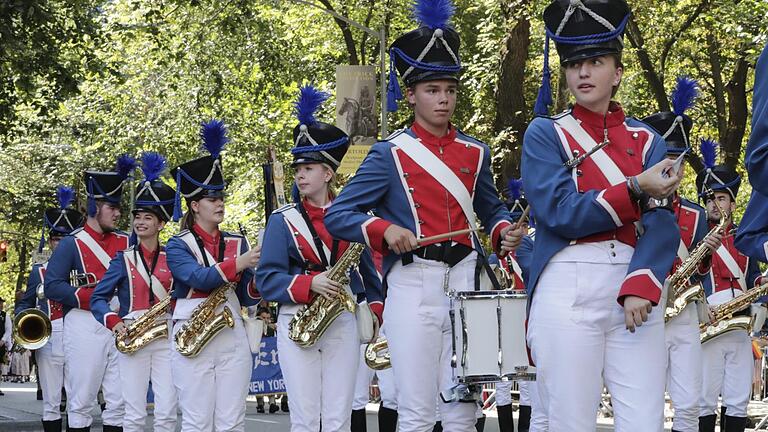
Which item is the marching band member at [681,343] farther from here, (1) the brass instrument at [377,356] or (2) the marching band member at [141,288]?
(2) the marching band member at [141,288]

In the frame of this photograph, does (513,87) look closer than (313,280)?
No

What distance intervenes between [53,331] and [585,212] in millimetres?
11590

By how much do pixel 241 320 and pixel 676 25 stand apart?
19.4 m

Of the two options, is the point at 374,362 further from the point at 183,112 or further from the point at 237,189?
the point at 237,189

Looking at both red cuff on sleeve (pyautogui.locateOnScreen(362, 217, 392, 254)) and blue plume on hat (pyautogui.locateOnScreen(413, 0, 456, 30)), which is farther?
blue plume on hat (pyautogui.locateOnScreen(413, 0, 456, 30))

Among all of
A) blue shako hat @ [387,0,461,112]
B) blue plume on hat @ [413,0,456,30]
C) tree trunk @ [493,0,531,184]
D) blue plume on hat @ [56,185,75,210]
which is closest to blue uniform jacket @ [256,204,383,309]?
blue shako hat @ [387,0,461,112]

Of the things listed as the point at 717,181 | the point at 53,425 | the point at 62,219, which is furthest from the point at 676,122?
the point at 62,219

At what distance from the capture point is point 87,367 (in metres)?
14.3

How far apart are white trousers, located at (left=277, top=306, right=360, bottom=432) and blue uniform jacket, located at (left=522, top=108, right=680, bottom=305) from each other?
3372 mm

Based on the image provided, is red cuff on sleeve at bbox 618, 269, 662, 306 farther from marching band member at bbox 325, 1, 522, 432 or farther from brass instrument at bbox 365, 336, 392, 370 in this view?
brass instrument at bbox 365, 336, 392, 370

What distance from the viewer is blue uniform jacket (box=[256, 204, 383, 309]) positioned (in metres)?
9.98

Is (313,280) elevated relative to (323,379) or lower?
elevated

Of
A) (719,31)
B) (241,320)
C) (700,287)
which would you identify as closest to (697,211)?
(700,287)

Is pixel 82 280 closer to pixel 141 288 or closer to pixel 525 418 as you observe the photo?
pixel 141 288
